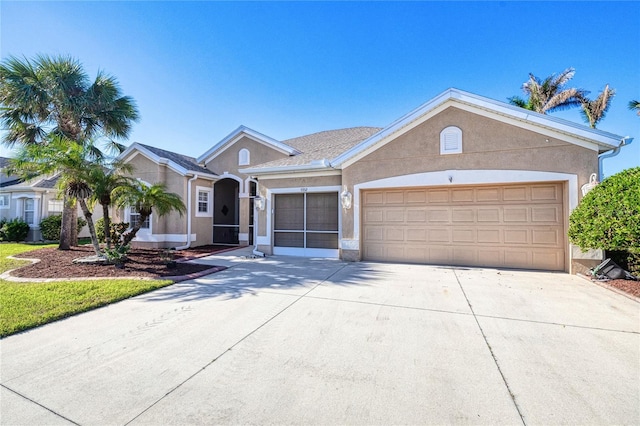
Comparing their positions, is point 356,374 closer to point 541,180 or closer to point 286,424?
point 286,424

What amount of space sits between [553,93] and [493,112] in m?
20.6

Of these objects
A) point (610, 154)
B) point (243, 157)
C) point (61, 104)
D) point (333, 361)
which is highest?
point (61, 104)

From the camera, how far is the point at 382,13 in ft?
32.0

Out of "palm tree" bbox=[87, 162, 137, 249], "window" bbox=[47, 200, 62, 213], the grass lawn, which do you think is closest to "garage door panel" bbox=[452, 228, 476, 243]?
the grass lawn

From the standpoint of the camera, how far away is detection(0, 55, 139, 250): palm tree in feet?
35.0

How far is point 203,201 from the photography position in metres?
14.4

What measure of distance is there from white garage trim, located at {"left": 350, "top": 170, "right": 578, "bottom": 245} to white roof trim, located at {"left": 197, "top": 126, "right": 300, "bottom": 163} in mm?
5938

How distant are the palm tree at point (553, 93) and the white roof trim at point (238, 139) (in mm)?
21336

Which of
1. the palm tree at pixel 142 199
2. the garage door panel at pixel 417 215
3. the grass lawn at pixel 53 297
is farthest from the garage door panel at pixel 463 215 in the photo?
the palm tree at pixel 142 199

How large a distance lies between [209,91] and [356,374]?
550 inches

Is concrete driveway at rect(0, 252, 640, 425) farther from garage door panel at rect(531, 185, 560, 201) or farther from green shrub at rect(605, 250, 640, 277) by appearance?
garage door panel at rect(531, 185, 560, 201)

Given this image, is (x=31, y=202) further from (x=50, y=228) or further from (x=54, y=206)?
(x=50, y=228)

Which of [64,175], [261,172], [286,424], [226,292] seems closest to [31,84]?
[64,175]

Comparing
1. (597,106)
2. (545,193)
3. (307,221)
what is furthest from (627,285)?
(597,106)
